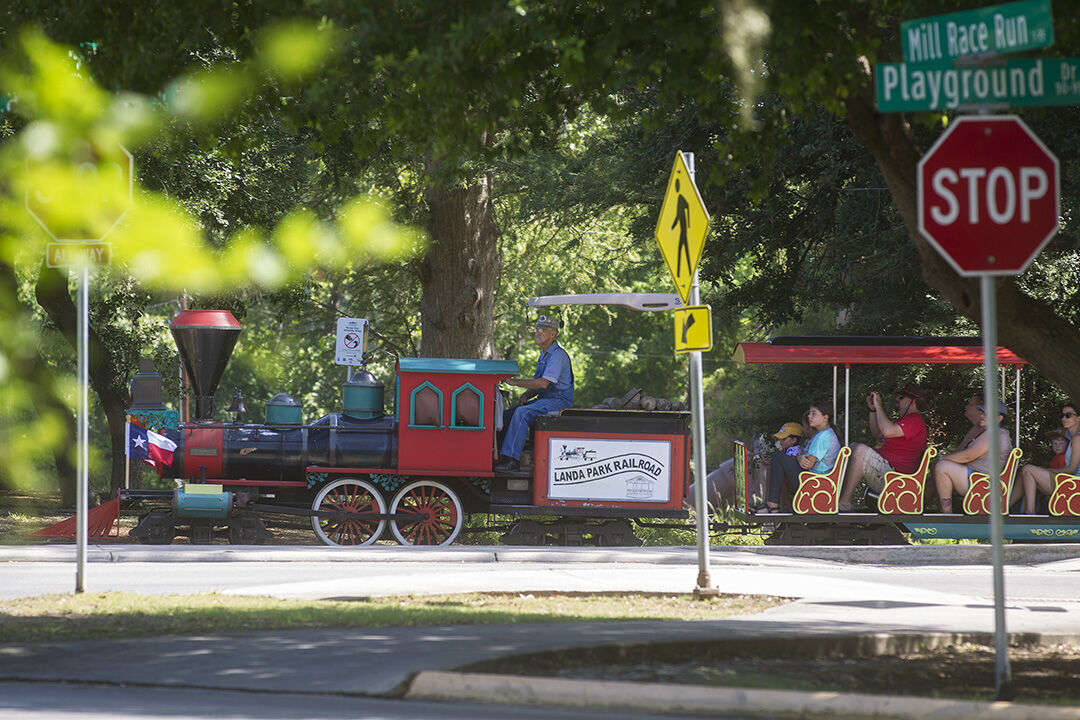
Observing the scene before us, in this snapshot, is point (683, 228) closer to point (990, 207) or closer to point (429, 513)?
point (990, 207)

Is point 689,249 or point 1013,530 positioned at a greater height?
Answer: point 689,249

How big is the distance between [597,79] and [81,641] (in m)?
4.74

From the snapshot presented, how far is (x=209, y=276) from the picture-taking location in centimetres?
1997

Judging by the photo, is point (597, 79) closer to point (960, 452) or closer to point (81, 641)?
point (81, 641)

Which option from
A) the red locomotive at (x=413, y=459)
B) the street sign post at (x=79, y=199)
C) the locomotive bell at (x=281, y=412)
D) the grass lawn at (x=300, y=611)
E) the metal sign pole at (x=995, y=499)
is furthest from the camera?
the locomotive bell at (x=281, y=412)

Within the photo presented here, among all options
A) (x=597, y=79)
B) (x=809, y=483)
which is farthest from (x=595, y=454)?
(x=597, y=79)

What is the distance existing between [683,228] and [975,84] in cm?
363

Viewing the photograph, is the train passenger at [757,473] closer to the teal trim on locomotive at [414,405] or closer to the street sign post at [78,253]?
the teal trim on locomotive at [414,405]

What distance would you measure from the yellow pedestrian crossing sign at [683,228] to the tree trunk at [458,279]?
12.8 m

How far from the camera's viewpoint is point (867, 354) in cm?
1642

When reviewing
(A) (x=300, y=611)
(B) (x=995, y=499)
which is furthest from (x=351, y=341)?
(B) (x=995, y=499)

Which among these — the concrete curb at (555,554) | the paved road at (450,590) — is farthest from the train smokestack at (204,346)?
the paved road at (450,590)

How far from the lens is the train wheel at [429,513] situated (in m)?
17.2

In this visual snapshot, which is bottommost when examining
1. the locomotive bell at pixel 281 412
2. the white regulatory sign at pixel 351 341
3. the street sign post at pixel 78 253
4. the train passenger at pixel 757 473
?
the train passenger at pixel 757 473
